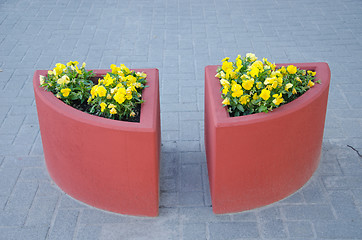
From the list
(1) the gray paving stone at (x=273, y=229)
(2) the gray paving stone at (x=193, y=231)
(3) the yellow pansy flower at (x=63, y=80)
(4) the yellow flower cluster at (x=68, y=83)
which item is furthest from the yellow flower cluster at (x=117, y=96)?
(1) the gray paving stone at (x=273, y=229)

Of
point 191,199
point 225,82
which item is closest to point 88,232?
point 191,199

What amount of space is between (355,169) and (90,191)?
239 centimetres

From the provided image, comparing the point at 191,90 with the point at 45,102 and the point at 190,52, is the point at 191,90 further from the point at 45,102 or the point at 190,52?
the point at 45,102

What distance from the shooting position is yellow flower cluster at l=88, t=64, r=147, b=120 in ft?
12.0

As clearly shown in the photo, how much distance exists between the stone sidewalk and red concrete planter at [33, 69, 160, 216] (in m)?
0.15

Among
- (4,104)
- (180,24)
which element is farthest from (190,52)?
(4,104)

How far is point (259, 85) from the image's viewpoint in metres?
3.69

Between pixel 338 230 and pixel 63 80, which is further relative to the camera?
pixel 63 80

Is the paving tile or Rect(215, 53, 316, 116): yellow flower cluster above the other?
Rect(215, 53, 316, 116): yellow flower cluster

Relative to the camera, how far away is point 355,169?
4352mm

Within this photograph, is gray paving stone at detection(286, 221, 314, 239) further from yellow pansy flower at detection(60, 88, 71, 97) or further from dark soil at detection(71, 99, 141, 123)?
yellow pansy flower at detection(60, 88, 71, 97)

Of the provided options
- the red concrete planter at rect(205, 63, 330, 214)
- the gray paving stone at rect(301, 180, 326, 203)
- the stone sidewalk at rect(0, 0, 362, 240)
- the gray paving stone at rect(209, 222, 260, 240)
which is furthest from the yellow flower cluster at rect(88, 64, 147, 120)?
the gray paving stone at rect(301, 180, 326, 203)

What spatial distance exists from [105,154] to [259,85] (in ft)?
4.26

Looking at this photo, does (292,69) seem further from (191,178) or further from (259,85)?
(191,178)
